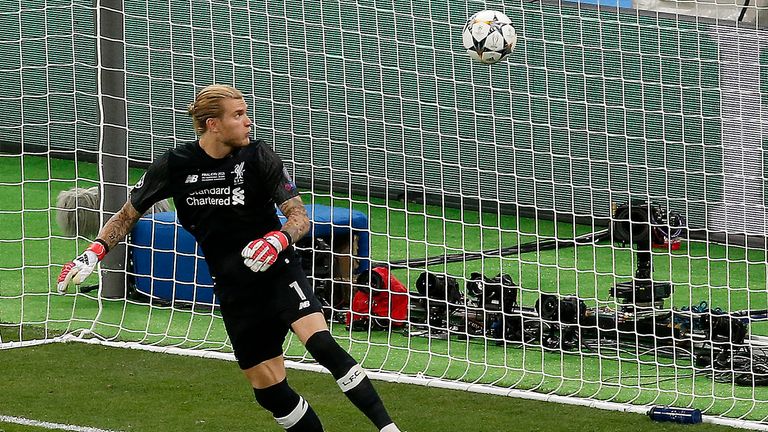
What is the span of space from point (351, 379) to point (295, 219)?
75cm

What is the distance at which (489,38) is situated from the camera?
933cm

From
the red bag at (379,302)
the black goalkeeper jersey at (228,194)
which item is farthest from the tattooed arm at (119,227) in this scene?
the red bag at (379,302)

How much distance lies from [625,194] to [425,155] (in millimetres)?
2222

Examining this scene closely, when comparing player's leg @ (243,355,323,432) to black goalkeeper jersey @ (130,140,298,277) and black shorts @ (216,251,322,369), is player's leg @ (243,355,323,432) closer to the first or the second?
Answer: black shorts @ (216,251,322,369)

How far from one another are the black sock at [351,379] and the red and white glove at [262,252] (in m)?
0.47

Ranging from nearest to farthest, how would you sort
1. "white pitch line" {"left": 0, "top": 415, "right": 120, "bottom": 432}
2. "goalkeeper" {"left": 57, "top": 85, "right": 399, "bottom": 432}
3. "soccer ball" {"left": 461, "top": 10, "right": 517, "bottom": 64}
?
1. "goalkeeper" {"left": 57, "top": 85, "right": 399, "bottom": 432}
2. "white pitch line" {"left": 0, "top": 415, "right": 120, "bottom": 432}
3. "soccer ball" {"left": 461, "top": 10, "right": 517, "bottom": 64}

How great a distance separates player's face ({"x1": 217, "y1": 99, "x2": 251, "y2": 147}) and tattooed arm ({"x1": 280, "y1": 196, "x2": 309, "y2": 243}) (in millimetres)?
366

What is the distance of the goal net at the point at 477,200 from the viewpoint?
9.35 m

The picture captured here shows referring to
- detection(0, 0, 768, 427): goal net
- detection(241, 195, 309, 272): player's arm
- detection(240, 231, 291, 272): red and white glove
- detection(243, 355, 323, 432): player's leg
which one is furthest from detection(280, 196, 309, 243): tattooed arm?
detection(0, 0, 768, 427): goal net

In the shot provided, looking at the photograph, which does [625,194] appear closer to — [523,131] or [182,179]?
[523,131]

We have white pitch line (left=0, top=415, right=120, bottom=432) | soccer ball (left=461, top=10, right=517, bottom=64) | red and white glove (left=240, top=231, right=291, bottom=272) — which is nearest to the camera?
red and white glove (left=240, top=231, right=291, bottom=272)

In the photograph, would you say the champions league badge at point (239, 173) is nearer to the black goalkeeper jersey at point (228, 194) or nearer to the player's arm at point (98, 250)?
the black goalkeeper jersey at point (228, 194)

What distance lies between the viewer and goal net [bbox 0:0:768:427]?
935cm

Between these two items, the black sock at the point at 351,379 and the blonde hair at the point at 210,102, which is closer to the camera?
the black sock at the point at 351,379
